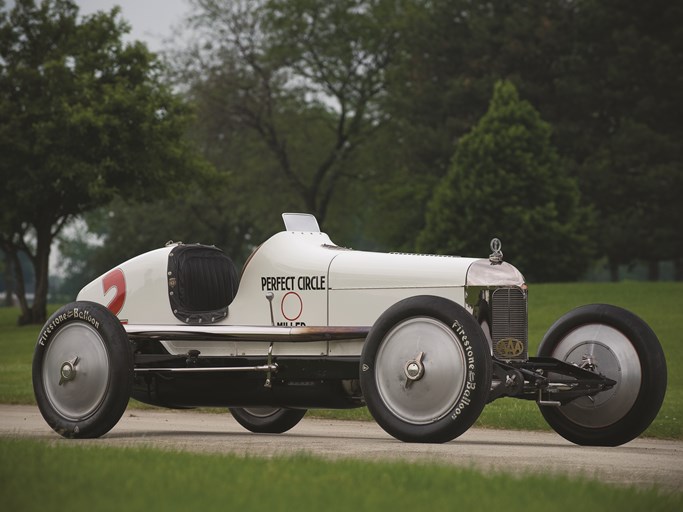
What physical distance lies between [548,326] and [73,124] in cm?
1716

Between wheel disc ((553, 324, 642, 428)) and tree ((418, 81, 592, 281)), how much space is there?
38.0 m

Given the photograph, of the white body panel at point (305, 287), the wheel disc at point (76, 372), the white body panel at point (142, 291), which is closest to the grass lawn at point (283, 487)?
the white body panel at point (305, 287)

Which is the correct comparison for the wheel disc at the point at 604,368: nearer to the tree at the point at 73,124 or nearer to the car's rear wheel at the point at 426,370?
the car's rear wheel at the point at 426,370

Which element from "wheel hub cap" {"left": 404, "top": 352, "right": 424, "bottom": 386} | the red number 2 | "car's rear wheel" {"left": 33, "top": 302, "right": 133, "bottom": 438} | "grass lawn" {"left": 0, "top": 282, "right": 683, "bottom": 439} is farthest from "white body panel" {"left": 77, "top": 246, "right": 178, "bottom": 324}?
"grass lawn" {"left": 0, "top": 282, "right": 683, "bottom": 439}

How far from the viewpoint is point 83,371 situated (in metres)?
11.9

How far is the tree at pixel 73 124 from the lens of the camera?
41.3 m

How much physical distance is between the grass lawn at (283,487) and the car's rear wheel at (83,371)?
300 centimetres

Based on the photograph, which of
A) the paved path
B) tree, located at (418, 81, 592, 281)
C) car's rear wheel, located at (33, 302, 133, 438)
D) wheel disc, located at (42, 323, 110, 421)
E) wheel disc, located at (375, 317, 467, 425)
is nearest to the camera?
the paved path

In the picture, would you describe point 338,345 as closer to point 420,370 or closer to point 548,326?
point 420,370

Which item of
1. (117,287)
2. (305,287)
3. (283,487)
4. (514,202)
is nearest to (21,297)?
(514,202)

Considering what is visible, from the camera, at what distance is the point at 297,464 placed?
8.43 meters

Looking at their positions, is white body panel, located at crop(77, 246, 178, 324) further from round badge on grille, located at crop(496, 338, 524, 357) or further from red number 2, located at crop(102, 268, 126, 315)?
round badge on grille, located at crop(496, 338, 524, 357)

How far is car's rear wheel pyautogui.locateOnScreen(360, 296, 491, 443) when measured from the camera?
9.90 meters

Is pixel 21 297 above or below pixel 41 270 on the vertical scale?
below
